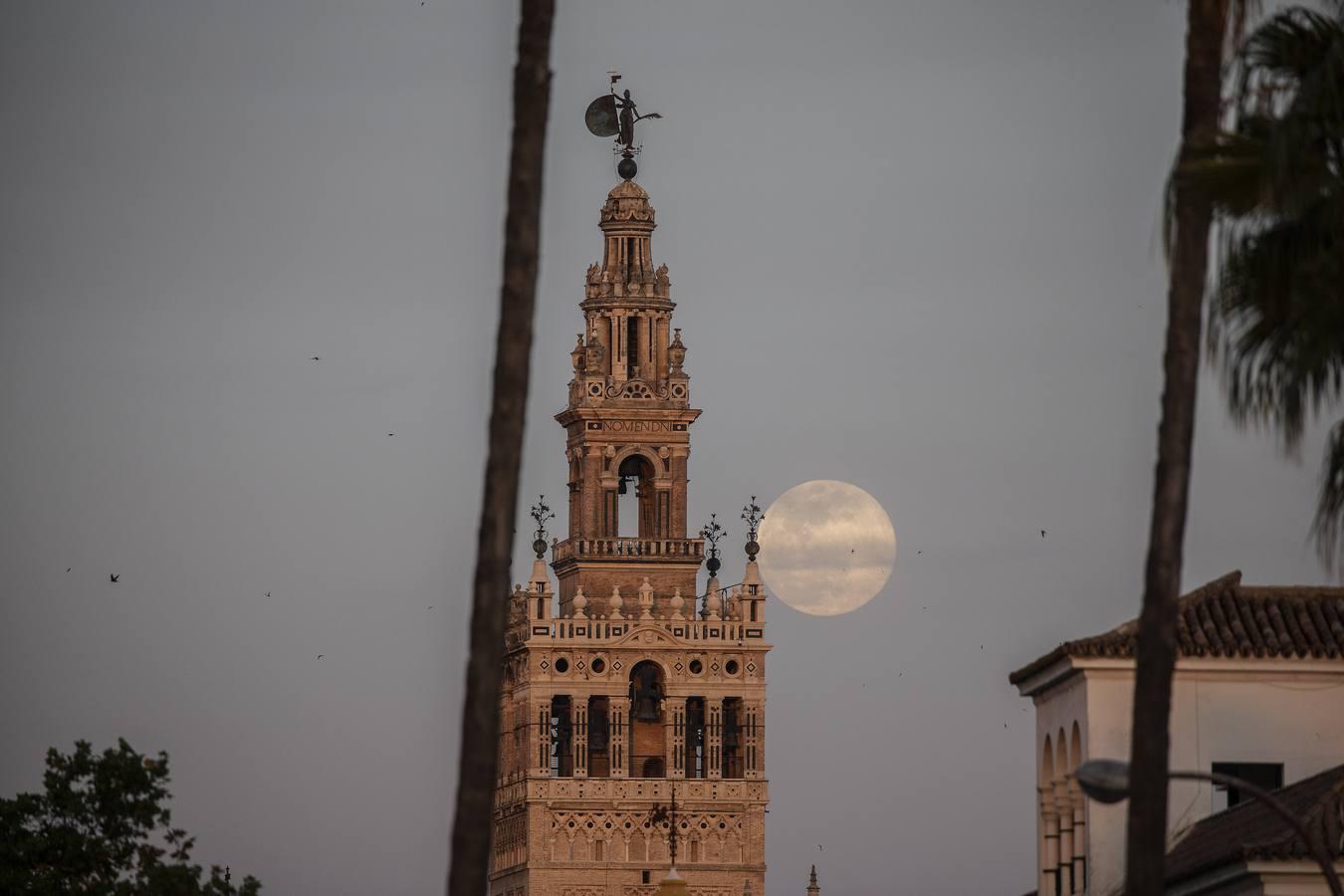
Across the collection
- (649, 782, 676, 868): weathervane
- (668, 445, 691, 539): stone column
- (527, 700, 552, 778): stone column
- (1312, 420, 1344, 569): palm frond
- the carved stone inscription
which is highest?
the carved stone inscription

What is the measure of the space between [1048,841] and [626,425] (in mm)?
72507

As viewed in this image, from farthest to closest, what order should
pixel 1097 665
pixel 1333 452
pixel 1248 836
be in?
pixel 1097 665
pixel 1248 836
pixel 1333 452

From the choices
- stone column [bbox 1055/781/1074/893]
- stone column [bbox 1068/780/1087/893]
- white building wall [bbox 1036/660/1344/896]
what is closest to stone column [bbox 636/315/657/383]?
stone column [bbox 1055/781/1074/893]

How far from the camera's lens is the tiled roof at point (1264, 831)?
1848 inches

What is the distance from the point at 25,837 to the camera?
60.7 meters

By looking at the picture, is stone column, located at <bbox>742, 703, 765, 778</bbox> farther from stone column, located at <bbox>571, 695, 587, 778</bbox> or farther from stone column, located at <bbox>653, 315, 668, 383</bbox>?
stone column, located at <bbox>653, 315, 668, 383</bbox>

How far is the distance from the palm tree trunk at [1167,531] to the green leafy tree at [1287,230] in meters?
0.96

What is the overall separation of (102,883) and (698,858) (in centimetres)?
7341

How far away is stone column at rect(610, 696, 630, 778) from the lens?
5266 inches

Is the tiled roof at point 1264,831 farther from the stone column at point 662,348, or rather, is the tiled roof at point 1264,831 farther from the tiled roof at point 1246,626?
the stone column at point 662,348

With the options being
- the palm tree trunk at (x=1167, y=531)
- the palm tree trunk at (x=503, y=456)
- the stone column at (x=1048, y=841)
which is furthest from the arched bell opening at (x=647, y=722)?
the palm tree trunk at (x=1167, y=531)

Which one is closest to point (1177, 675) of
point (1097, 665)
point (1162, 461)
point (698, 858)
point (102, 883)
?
point (1097, 665)

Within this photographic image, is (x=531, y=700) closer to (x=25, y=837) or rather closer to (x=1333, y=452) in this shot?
(x=25, y=837)

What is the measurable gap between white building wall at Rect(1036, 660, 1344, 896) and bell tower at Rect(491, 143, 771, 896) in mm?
70640
